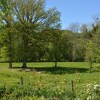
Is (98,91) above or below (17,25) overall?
below

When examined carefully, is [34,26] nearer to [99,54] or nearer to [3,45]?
[3,45]

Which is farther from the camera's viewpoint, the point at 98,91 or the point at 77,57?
the point at 77,57

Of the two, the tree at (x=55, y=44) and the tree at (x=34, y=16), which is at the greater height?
the tree at (x=34, y=16)

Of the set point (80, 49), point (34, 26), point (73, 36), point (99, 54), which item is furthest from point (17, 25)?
point (99, 54)

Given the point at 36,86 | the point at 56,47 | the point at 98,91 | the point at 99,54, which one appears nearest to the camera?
the point at 98,91

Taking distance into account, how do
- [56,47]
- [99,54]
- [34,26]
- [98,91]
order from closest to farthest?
1. [98,91]
2. [99,54]
3. [34,26]
4. [56,47]

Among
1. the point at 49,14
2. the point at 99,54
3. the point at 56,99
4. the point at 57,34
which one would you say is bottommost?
the point at 56,99

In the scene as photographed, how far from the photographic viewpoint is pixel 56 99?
9195 millimetres

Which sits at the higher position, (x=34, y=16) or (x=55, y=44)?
(x=34, y=16)

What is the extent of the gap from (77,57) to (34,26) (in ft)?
112

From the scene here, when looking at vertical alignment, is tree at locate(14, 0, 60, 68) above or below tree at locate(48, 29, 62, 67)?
above

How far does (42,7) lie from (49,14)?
1757mm

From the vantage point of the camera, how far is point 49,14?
55.8m

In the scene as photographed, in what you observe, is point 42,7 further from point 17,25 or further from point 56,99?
point 56,99
